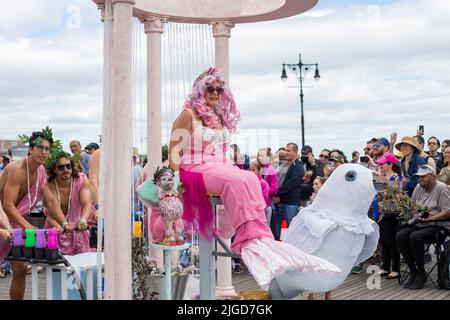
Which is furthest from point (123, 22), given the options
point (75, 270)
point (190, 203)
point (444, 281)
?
point (444, 281)

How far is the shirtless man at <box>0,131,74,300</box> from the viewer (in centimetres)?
560

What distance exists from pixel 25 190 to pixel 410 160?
497 cm

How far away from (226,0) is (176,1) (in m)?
0.52

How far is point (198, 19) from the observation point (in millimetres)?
6484

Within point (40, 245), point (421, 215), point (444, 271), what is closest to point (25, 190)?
point (40, 245)

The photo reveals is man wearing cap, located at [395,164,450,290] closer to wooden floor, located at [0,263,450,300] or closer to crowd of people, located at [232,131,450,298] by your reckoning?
crowd of people, located at [232,131,450,298]

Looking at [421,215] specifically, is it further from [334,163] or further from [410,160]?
[334,163]

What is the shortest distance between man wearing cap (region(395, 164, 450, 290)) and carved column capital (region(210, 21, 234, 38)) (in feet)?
9.94

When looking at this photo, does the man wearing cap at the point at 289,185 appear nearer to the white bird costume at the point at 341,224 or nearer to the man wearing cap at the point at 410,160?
the man wearing cap at the point at 410,160

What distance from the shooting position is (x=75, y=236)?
5812 millimetres

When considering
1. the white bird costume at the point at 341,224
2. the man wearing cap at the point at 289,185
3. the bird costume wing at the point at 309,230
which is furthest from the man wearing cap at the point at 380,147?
the bird costume wing at the point at 309,230

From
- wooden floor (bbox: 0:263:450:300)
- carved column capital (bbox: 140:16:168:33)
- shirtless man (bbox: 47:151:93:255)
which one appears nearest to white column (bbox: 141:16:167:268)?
carved column capital (bbox: 140:16:168:33)

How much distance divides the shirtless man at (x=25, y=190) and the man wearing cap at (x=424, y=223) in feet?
14.0

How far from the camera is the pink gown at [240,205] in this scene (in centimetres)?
454
